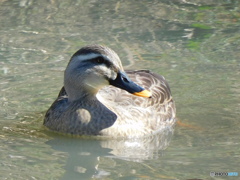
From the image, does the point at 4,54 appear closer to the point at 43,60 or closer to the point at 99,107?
the point at 43,60

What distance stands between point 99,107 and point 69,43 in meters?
3.99

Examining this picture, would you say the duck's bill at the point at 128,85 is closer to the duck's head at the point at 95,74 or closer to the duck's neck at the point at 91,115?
the duck's head at the point at 95,74

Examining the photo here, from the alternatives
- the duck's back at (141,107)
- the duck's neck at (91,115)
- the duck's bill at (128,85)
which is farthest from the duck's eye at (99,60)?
the duck's back at (141,107)

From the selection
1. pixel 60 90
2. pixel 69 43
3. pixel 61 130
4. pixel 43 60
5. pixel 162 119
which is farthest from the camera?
pixel 69 43

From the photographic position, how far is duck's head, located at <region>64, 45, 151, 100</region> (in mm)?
9523

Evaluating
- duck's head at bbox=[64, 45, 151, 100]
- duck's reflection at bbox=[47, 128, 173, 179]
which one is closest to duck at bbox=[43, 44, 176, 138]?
duck's head at bbox=[64, 45, 151, 100]

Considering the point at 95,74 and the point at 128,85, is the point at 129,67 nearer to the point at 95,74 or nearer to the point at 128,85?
the point at 95,74

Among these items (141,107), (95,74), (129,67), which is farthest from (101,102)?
(129,67)

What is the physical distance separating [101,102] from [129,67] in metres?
2.59

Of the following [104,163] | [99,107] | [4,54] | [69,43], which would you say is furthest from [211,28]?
[104,163]

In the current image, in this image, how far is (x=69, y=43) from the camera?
44.9 feet

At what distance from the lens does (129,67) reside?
12516 millimetres

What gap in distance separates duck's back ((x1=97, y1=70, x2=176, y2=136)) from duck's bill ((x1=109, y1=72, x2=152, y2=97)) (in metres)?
0.54

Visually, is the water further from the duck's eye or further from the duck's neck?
the duck's eye
